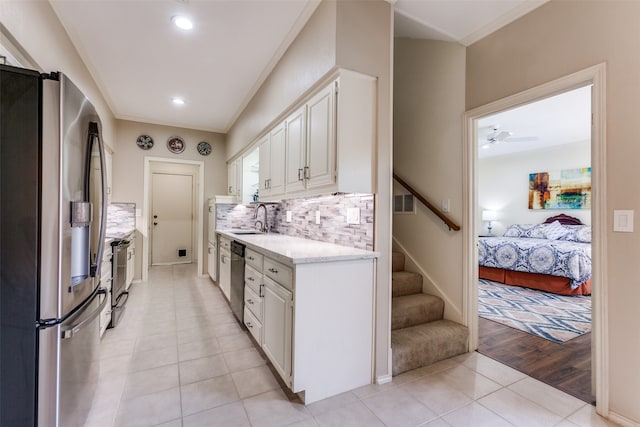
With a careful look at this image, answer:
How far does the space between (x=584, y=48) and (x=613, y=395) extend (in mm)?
2123

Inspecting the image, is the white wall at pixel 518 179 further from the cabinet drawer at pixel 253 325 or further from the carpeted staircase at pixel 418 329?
the cabinet drawer at pixel 253 325

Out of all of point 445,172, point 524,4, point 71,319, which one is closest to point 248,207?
point 445,172

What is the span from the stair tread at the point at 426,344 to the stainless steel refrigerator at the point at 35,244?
1964 millimetres

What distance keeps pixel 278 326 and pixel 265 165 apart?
1.91m

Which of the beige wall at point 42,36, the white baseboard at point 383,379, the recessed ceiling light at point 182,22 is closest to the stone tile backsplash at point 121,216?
the beige wall at point 42,36

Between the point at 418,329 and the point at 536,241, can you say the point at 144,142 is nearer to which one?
the point at 418,329

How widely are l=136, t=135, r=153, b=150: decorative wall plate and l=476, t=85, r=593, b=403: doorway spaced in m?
5.05

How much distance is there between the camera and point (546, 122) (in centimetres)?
455

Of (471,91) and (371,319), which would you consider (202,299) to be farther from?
(471,91)

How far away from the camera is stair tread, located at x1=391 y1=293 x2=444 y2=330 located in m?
2.45

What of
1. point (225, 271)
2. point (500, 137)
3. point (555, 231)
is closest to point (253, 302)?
point (225, 271)

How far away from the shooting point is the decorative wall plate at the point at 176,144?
16.9 ft

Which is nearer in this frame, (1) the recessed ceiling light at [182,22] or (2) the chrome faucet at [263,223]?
(1) the recessed ceiling light at [182,22]

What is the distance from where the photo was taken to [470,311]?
2486 millimetres
